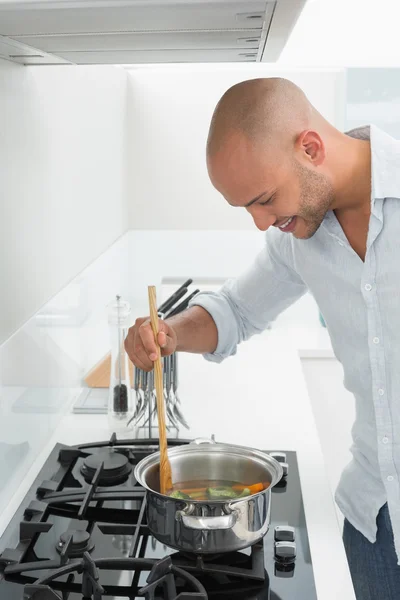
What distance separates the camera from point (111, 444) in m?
1.62

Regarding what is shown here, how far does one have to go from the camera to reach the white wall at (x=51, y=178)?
4.65 feet

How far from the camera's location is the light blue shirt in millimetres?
1275

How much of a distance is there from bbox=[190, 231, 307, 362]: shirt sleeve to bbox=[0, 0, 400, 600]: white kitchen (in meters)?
0.20

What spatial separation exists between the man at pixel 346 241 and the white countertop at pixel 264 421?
11 centimetres

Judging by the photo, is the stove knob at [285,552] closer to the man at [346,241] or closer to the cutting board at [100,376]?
the man at [346,241]

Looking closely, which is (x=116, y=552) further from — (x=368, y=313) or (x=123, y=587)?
(x=368, y=313)

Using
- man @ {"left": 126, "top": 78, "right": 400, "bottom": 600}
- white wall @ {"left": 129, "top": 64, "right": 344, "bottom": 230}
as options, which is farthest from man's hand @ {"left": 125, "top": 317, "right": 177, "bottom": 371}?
white wall @ {"left": 129, "top": 64, "right": 344, "bottom": 230}

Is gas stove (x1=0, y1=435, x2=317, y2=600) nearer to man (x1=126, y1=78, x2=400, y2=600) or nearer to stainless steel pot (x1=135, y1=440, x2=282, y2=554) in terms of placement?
stainless steel pot (x1=135, y1=440, x2=282, y2=554)

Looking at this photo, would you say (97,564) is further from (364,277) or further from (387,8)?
(387,8)

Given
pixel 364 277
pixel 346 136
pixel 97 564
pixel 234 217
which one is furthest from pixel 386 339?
pixel 234 217

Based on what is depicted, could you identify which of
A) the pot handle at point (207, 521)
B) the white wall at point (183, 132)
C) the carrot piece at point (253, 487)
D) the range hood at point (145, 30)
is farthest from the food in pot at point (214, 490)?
the white wall at point (183, 132)

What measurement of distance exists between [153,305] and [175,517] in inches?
13.2

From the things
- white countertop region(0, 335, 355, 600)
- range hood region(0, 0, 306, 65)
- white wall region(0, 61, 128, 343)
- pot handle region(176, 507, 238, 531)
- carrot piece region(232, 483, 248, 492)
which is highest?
range hood region(0, 0, 306, 65)

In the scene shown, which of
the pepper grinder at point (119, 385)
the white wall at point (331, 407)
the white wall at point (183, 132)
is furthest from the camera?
the white wall at point (183, 132)
